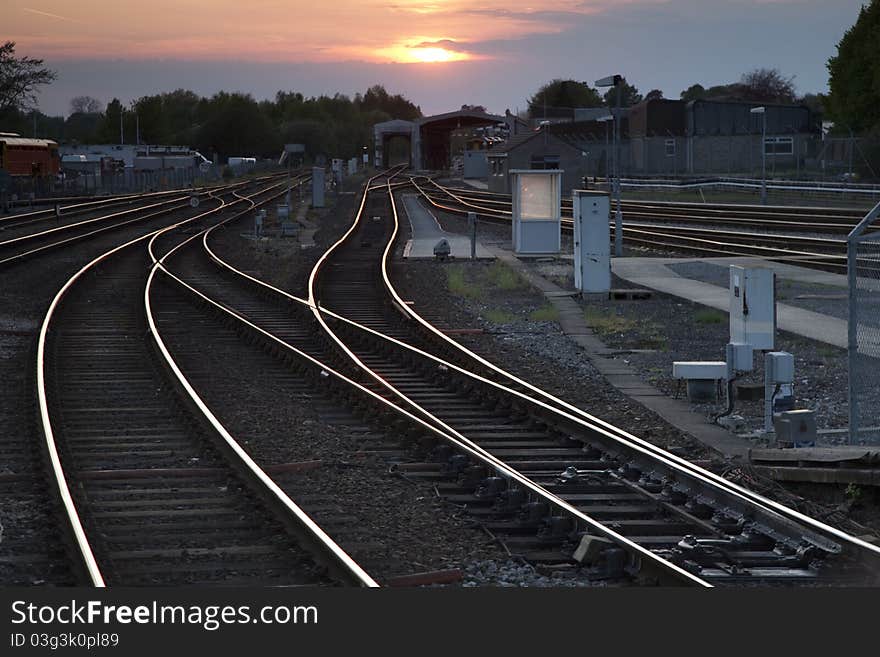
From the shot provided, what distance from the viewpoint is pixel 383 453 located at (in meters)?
12.3

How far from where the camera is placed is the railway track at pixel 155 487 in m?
8.76

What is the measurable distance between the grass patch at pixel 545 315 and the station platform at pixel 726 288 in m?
2.84

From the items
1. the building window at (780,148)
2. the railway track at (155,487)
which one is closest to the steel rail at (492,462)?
the railway track at (155,487)

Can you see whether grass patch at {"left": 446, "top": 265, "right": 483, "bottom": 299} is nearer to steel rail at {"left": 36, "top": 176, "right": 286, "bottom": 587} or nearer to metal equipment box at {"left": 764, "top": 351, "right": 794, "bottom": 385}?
steel rail at {"left": 36, "top": 176, "right": 286, "bottom": 587}

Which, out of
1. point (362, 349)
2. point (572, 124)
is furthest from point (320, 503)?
point (572, 124)

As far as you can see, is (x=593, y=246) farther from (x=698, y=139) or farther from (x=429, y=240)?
(x=698, y=139)

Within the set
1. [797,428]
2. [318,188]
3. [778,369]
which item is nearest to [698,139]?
[318,188]

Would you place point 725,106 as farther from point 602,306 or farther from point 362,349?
point 362,349

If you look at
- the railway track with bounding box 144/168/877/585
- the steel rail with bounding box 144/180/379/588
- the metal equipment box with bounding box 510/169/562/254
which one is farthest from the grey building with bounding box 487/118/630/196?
the steel rail with bounding box 144/180/379/588

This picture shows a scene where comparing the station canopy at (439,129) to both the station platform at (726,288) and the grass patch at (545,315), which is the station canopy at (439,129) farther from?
the grass patch at (545,315)

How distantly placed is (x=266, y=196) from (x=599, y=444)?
6691 centimetres

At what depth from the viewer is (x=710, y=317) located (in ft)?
74.1

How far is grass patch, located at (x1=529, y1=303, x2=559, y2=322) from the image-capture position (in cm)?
2323

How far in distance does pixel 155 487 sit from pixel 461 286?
17.5 metres
